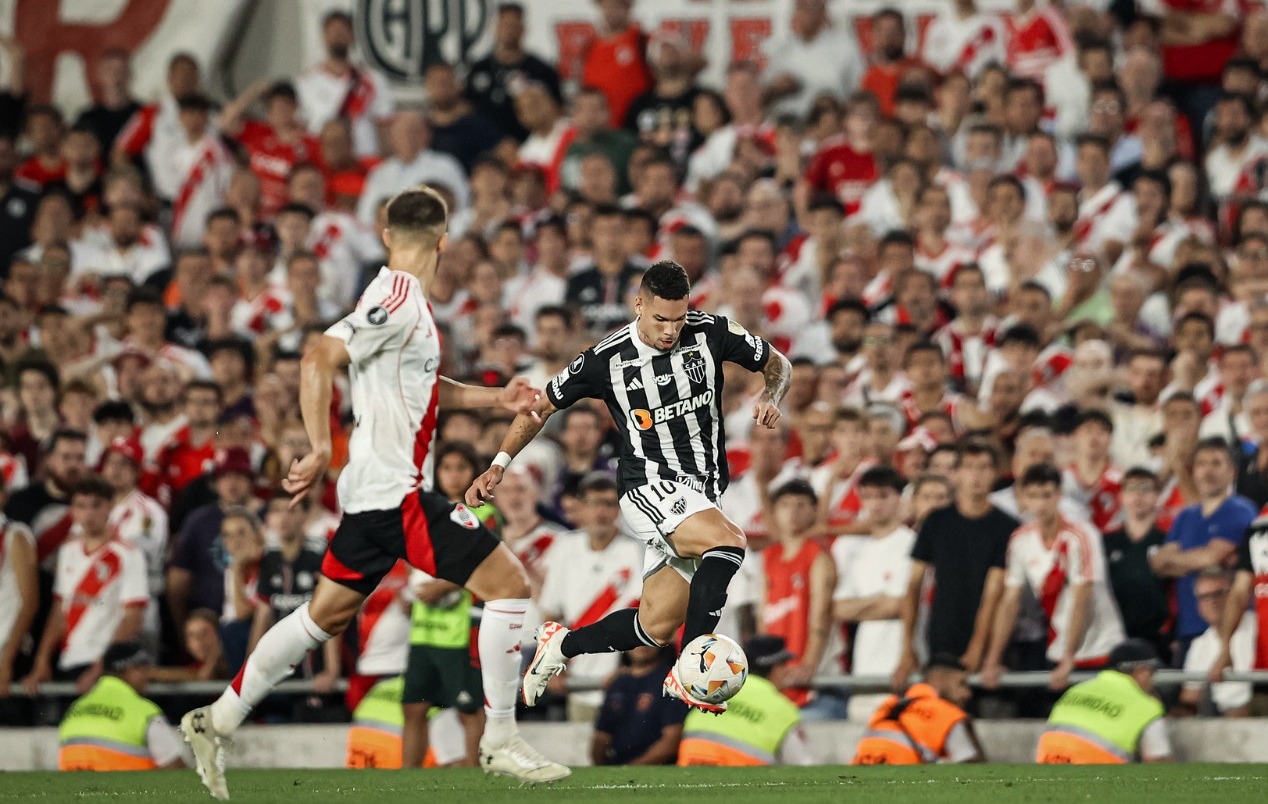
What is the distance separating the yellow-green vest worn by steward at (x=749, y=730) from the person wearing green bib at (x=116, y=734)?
3292 mm

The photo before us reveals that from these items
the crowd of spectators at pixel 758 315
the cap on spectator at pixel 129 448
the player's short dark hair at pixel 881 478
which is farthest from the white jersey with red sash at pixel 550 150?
the player's short dark hair at pixel 881 478

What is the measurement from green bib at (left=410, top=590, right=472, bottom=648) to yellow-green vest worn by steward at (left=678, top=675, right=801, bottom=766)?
1.51 m

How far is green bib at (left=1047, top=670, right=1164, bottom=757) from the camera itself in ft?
36.4

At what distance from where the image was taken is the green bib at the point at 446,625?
11906mm

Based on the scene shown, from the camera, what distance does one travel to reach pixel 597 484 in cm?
1272

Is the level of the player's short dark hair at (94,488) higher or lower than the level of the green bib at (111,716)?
higher

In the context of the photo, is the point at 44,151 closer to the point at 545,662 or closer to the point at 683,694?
the point at 545,662

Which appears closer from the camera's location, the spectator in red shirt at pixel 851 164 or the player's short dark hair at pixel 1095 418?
the player's short dark hair at pixel 1095 418

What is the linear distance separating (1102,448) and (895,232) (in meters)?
2.95

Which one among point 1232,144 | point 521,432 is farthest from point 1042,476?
point 1232,144

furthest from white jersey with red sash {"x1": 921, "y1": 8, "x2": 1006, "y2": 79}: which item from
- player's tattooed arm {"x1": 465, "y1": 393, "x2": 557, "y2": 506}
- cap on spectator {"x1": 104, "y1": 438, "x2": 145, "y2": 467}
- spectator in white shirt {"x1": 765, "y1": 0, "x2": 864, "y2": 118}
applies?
player's tattooed arm {"x1": 465, "y1": 393, "x2": 557, "y2": 506}

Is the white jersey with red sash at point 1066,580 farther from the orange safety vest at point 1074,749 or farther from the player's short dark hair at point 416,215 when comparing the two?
the player's short dark hair at point 416,215

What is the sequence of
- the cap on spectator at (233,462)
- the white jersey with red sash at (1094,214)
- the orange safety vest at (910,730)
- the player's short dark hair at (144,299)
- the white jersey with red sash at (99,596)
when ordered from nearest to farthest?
the orange safety vest at (910,730)
the white jersey with red sash at (99,596)
the cap on spectator at (233,462)
the white jersey with red sash at (1094,214)
the player's short dark hair at (144,299)

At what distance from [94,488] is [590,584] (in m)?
3.51
